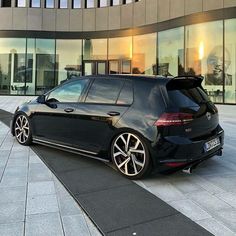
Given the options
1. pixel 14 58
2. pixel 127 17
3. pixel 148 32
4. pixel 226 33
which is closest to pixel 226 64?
pixel 226 33

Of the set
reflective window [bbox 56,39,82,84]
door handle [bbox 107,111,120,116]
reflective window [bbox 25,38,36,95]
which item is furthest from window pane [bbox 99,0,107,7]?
door handle [bbox 107,111,120,116]

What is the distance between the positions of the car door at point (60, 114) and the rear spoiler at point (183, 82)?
5.31ft

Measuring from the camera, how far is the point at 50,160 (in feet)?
20.6

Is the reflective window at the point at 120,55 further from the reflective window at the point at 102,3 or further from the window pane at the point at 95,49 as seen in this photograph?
the reflective window at the point at 102,3

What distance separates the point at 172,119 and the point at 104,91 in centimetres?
144

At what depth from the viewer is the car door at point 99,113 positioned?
5.48 m

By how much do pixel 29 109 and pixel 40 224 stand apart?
3.95 meters

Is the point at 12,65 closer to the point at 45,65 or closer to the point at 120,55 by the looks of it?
the point at 45,65

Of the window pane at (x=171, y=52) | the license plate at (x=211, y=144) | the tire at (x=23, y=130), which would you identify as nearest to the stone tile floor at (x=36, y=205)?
the tire at (x=23, y=130)

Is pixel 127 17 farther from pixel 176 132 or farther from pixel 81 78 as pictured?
pixel 176 132

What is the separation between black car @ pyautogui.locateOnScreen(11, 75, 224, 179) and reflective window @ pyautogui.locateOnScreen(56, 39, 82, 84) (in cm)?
2082

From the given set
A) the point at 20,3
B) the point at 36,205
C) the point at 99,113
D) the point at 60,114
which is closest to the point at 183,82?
the point at 99,113

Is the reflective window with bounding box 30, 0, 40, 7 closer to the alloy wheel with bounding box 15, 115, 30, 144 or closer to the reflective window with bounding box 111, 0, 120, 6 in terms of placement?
the reflective window with bounding box 111, 0, 120, 6

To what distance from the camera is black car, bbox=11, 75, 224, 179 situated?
4867 mm
